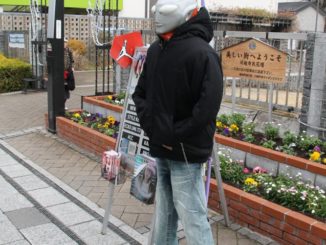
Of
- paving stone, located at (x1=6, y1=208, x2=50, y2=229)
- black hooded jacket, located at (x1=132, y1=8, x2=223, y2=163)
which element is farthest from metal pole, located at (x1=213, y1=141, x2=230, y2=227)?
paving stone, located at (x1=6, y1=208, x2=50, y2=229)

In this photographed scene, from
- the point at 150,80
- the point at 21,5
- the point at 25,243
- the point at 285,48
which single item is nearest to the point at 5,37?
the point at 21,5

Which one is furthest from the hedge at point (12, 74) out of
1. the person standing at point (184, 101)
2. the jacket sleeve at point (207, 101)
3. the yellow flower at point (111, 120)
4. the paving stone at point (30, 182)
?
the jacket sleeve at point (207, 101)

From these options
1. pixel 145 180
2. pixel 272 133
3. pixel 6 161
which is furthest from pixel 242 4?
pixel 145 180

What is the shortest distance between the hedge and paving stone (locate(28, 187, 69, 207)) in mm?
7694

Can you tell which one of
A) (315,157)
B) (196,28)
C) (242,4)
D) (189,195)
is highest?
(242,4)

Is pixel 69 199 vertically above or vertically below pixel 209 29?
below

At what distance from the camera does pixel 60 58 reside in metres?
6.97

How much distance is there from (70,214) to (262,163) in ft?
6.64

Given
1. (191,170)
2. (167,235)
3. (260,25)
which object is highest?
(260,25)

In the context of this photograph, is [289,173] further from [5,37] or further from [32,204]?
[5,37]

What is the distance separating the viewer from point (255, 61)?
5.18 m

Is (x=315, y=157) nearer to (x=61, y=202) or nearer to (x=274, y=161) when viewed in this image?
(x=274, y=161)

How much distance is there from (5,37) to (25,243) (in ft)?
37.6

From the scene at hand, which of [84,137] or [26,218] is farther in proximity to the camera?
[84,137]
